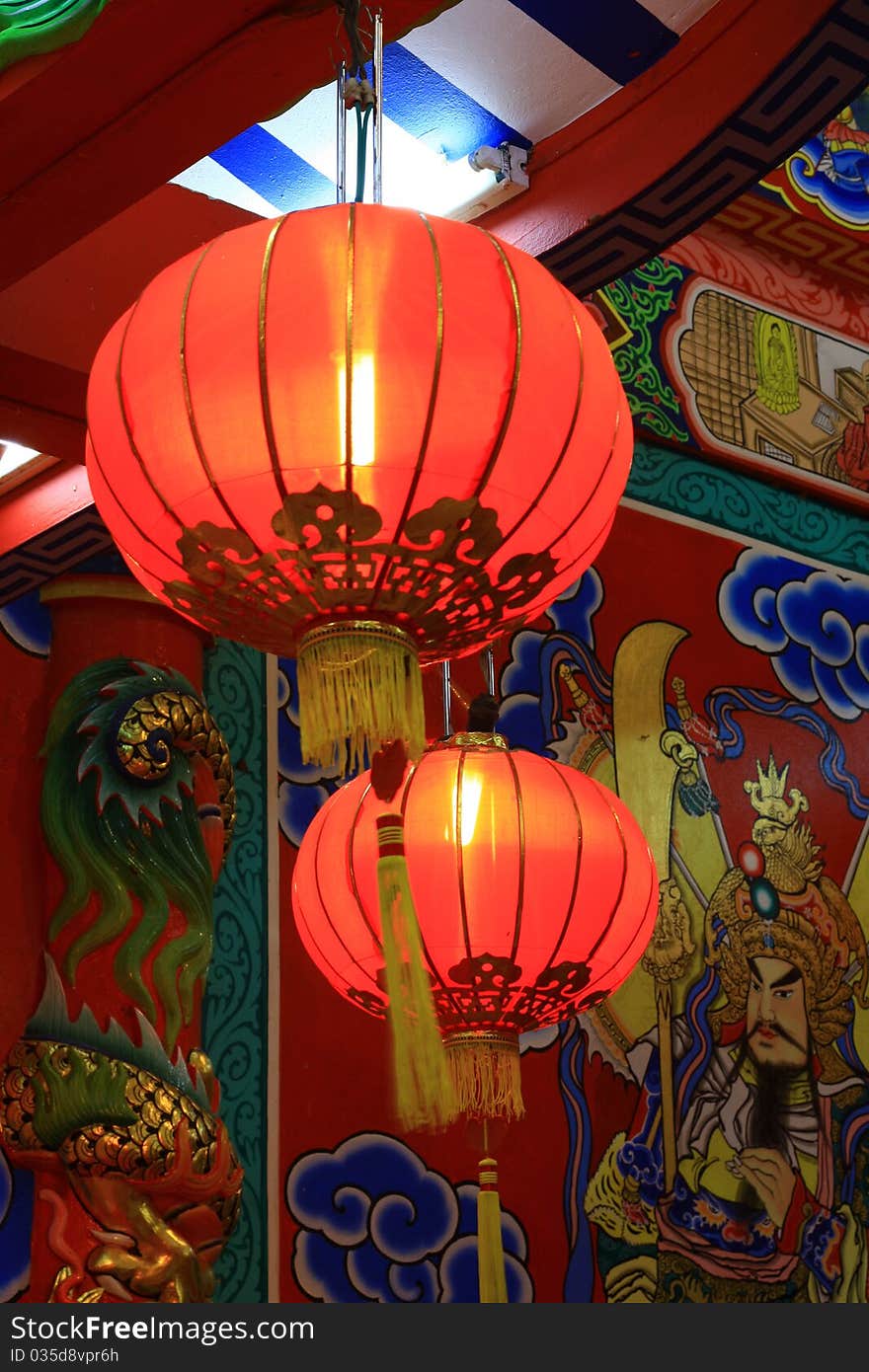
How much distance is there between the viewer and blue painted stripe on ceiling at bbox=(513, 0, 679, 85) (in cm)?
295

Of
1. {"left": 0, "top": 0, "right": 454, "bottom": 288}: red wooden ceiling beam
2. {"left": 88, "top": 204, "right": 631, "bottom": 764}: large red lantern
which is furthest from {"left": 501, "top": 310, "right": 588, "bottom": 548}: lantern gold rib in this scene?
{"left": 0, "top": 0, "right": 454, "bottom": 288}: red wooden ceiling beam

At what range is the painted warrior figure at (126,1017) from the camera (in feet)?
12.1

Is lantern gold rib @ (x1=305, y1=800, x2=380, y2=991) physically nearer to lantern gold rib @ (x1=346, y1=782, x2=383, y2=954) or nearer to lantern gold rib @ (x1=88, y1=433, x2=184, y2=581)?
lantern gold rib @ (x1=346, y1=782, x2=383, y2=954)

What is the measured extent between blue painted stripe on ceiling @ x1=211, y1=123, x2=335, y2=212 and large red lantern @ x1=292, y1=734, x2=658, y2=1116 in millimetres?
1013

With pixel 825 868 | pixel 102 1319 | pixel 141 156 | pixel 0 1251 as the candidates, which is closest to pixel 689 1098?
pixel 825 868

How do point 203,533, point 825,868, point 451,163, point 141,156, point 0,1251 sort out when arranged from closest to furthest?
point 203,533 → point 141,156 → point 451,163 → point 0,1251 → point 825,868

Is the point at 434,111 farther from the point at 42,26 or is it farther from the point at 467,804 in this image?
the point at 467,804

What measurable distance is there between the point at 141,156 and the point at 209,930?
5.70 ft

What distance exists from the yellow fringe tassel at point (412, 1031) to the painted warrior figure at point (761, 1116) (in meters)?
2.44

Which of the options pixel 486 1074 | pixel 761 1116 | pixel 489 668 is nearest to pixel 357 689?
pixel 486 1074

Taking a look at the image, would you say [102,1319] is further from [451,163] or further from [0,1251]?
[451,163]

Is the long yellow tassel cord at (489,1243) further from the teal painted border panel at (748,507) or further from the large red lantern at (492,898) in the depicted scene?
the teal painted border panel at (748,507)

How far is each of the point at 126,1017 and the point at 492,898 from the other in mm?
860

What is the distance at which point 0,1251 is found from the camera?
3807mm
